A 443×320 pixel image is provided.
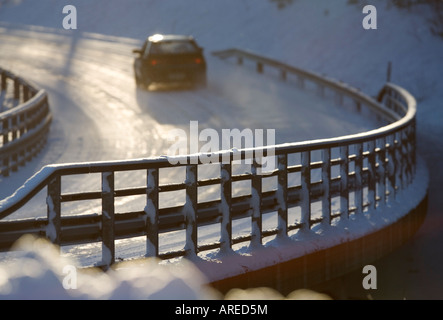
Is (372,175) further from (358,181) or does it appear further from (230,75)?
(230,75)

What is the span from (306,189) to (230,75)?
23.9m

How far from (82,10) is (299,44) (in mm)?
27121

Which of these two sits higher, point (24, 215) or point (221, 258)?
point (221, 258)

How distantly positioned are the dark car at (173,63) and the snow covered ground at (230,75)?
1.68ft

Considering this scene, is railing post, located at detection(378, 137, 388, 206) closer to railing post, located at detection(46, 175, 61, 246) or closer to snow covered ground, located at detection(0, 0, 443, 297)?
snow covered ground, located at detection(0, 0, 443, 297)

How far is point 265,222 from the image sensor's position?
43.7ft

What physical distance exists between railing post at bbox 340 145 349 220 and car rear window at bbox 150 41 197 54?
63.0 feet

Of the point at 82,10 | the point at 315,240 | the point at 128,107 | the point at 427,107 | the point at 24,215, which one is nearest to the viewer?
the point at 315,240

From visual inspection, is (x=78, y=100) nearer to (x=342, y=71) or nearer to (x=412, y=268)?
(x=342, y=71)

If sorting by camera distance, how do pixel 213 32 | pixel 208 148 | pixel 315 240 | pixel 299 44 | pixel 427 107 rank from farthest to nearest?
pixel 213 32, pixel 299 44, pixel 427 107, pixel 208 148, pixel 315 240

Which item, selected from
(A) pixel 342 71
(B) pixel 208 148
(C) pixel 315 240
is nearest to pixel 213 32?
(A) pixel 342 71

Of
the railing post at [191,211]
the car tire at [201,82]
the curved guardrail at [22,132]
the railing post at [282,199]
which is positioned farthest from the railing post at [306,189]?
the car tire at [201,82]

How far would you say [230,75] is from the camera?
3431 cm

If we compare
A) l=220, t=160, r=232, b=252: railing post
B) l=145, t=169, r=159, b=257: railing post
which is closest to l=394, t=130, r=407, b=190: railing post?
l=220, t=160, r=232, b=252: railing post
